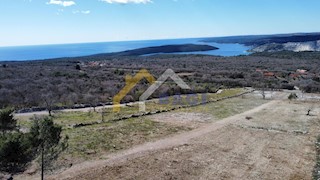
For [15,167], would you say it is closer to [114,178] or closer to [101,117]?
[114,178]

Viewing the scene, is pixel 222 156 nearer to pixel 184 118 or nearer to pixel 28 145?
pixel 184 118

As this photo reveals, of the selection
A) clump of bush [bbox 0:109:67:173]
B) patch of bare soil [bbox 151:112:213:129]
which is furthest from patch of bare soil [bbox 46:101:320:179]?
clump of bush [bbox 0:109:67:173]

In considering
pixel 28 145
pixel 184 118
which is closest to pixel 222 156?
pixel 184 118

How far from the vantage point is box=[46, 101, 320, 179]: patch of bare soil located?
643 inches

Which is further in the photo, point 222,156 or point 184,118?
point 184,118

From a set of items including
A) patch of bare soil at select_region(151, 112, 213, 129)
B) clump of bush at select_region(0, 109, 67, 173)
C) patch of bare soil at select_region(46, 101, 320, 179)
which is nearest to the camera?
clump of bush at select_region(0, 109, 67, 173)

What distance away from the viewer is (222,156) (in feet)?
63.0

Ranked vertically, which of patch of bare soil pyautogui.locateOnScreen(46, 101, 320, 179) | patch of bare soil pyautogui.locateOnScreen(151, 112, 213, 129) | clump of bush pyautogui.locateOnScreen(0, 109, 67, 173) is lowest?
patch of bare soil pyautogui.locateOnScreen(46, 101, 320, 179)

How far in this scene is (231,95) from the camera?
44000mm

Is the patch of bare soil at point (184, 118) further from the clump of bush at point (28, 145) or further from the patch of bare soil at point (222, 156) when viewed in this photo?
the clump of bush at point (28, 145)

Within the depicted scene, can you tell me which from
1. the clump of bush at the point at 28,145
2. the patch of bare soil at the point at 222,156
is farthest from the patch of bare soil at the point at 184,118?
the clump of bush at the point at 28,145

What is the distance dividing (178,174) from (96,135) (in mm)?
8266

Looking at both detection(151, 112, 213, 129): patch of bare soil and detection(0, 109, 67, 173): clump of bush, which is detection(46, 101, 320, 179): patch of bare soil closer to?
detection(151, 112, 213, 129): patch of bare soil

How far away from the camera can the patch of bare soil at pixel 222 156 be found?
16.3 meters
